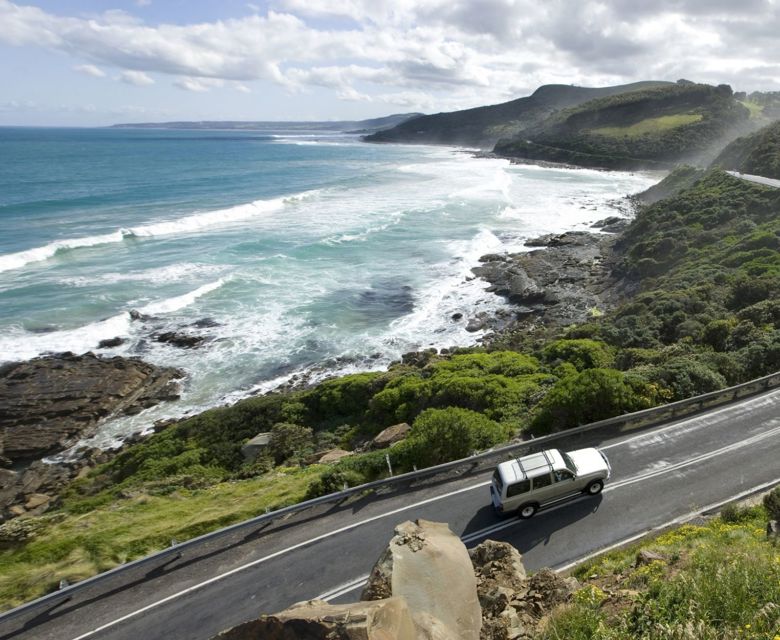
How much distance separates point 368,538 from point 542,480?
439 centimetres

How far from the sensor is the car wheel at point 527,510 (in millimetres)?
12141

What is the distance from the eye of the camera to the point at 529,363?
23.7m

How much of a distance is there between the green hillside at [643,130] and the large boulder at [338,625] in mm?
116789

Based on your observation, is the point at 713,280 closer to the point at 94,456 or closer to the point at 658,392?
the point at 658,392

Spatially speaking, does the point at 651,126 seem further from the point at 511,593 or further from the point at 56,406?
the point at 511,593

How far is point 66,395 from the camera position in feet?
89.4

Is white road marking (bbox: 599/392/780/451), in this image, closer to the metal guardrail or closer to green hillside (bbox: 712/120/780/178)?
the metal guardrail

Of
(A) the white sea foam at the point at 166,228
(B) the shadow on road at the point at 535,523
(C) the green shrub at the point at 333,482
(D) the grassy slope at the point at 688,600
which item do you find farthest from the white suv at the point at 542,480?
(A) the white sea foam at the point at 166,228

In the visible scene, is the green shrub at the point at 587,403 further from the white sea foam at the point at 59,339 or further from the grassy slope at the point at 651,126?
the grassy slope at the point at 651,126

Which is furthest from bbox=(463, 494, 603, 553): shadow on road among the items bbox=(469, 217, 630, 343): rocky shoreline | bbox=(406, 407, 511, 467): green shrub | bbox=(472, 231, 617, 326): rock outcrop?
bbox=(472, 231, 617, 326): rock outcrop

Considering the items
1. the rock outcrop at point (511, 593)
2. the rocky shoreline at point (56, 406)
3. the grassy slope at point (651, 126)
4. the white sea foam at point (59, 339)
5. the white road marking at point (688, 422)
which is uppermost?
the grassy slope at point (651, 126)

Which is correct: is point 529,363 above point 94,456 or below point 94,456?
above

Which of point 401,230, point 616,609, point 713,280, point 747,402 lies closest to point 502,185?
point 401,230

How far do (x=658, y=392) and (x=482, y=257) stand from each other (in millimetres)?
32588
